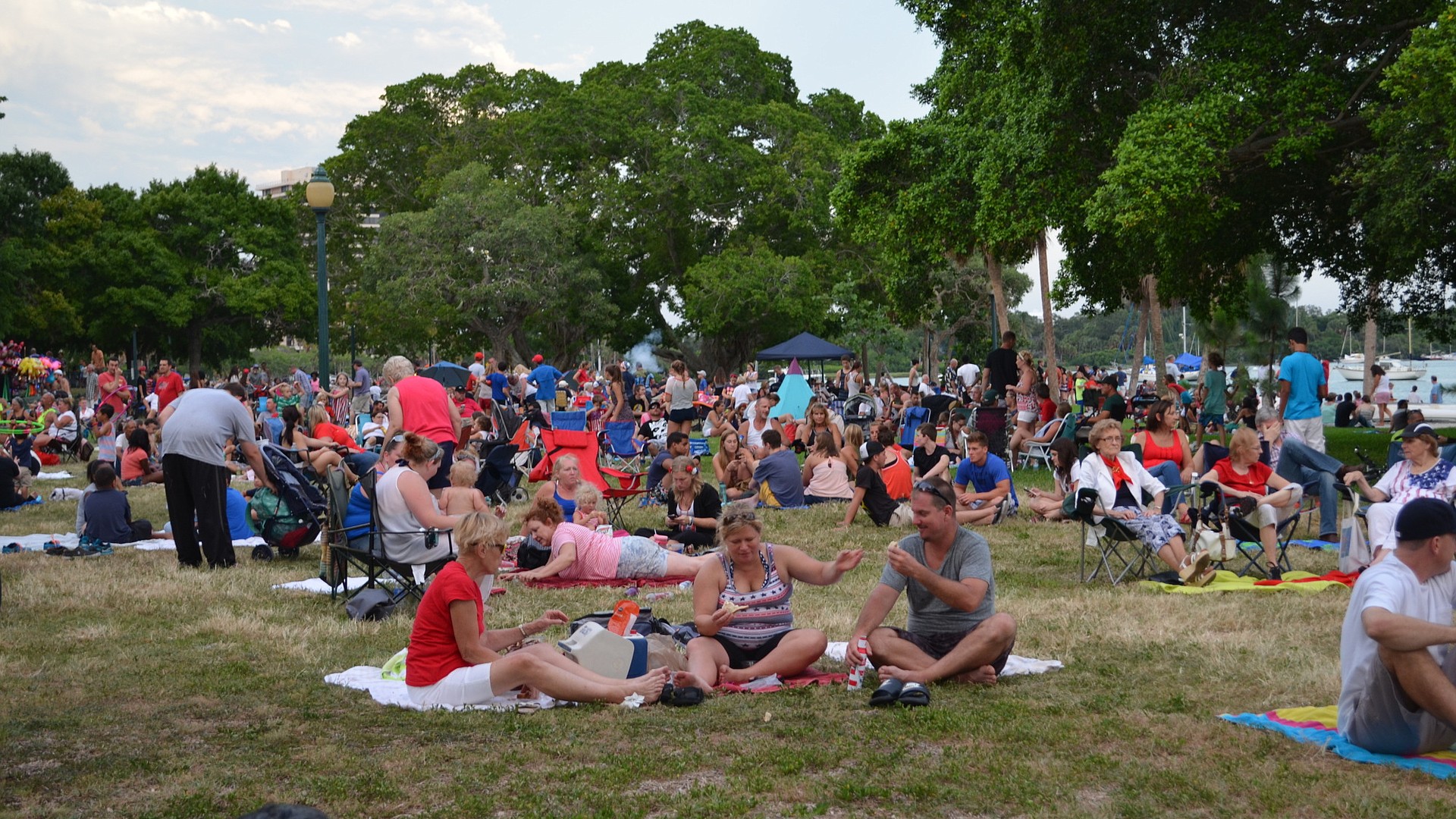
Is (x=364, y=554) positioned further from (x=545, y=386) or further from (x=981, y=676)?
(x=545, y=386)

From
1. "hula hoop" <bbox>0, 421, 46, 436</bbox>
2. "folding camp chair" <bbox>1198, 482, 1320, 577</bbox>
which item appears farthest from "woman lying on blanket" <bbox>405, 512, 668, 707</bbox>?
"hula hoop" <bbox>0, 421, 46, 436</bbox>

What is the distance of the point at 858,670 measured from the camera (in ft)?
19.4

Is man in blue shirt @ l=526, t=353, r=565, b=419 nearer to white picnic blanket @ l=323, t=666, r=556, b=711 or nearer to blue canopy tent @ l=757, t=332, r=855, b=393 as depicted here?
blue canopy tent @ l=757, t=332, r=855, b=393

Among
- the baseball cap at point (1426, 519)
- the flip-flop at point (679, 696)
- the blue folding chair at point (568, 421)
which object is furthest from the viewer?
the blue folding chair at point (568, 421)

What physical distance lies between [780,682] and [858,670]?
1.27 ft

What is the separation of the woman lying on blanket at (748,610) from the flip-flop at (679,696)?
0.23 m

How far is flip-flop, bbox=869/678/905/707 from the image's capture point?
5.58 metres

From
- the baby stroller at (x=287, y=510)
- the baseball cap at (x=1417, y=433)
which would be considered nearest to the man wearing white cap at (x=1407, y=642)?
the baseball cap at (x=1417, y=433)

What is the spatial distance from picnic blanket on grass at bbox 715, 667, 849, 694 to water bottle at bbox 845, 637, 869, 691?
0.17 meters

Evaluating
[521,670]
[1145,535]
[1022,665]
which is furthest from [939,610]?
[1145,535]

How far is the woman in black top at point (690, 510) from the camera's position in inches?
430

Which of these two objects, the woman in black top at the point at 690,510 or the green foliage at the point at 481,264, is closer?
the woman in black top at the point at 690,510

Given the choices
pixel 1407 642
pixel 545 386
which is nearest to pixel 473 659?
pixel 1407 642

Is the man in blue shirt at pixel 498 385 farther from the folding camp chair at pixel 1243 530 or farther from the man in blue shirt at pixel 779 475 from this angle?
the folding camp chair at pixel 1243 530
